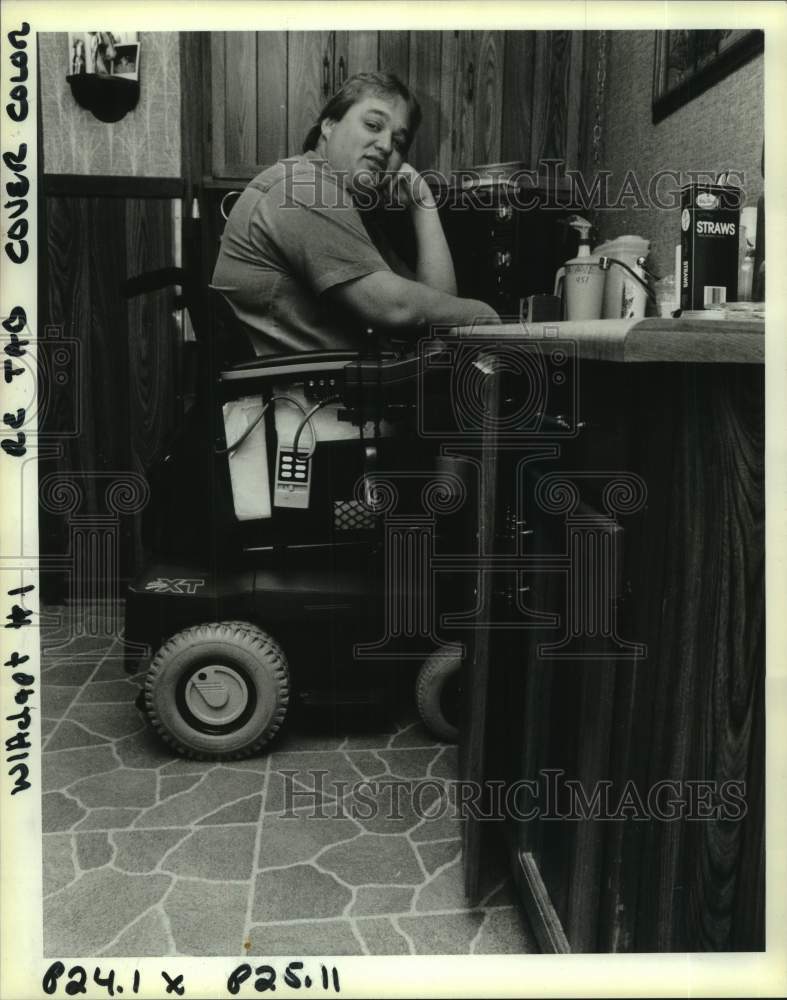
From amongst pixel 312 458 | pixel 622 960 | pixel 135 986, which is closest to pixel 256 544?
pixel 312 458

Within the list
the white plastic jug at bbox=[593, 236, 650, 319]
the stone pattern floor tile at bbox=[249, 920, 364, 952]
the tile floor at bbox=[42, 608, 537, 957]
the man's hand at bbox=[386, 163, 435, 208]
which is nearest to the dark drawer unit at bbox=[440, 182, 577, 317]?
the man's hand at bbox=[386, 163, 435, 208]

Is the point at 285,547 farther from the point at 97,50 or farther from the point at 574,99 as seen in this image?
the point at 97,50

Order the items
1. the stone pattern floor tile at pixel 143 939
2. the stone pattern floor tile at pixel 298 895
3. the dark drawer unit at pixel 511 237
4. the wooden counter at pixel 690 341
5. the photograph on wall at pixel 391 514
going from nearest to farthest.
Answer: the wooden counter at pixel 690 341 → the photograph on wall at pixel 391 514 → the stone pattern floor tile at pixel 143 939 → the stone pattern floor tile at pixel 298 895 → the dark drawer unit at pixel 511 237

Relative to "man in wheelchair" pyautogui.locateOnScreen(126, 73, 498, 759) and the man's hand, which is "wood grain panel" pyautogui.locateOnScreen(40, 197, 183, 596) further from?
"man in wheelchair" pyautogui.locateOnScreen(126, 73, 498, 759)

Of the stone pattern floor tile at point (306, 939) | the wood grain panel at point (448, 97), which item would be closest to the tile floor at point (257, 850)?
the stone pattern floor tile at point (306, 939)

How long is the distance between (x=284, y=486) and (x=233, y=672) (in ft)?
1.45

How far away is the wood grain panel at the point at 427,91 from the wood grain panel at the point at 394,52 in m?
0.02

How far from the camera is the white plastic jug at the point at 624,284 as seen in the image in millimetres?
2363

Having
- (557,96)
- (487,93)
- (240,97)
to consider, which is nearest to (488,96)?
(487,93)

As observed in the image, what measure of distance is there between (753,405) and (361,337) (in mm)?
1597

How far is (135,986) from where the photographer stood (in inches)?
47.8

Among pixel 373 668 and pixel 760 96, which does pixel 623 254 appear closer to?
pixel 760 96

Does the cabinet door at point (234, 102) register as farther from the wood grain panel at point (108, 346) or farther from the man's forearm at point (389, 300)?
the man's forearm at point (389, 300)

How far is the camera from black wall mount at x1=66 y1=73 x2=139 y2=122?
3246 mm
